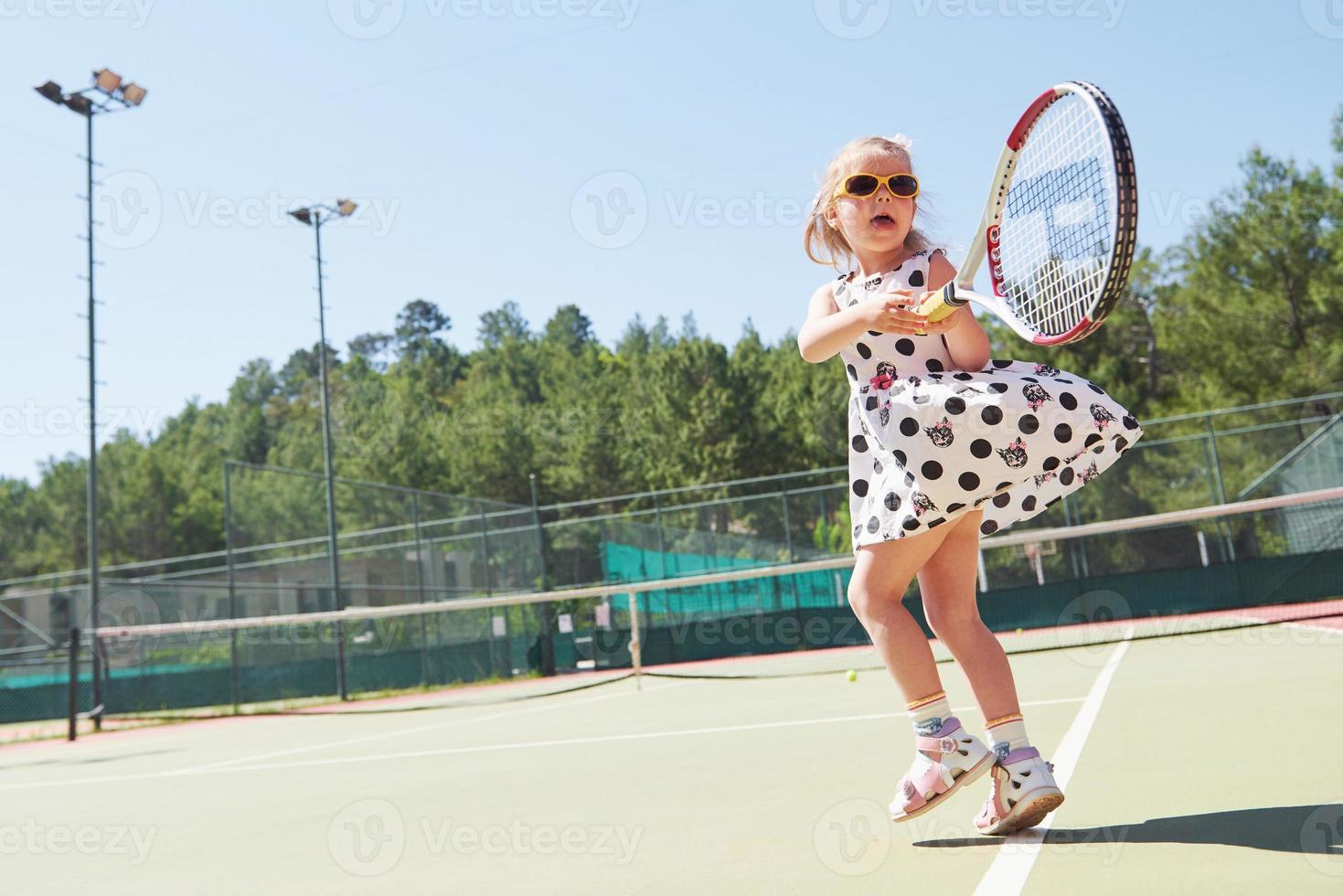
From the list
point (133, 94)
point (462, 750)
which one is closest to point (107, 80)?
point (133, 94)

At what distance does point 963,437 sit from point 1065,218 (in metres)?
0.54

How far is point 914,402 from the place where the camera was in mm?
2389

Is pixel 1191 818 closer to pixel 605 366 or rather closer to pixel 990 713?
pixel 990 713

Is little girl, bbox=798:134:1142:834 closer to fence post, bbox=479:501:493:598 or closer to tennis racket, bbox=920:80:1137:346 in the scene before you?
tennis racket, bbox=920:80:1137:346

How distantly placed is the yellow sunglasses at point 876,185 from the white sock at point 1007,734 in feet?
3.78

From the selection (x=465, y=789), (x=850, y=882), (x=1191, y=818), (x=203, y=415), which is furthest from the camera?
(x=203, y=415)

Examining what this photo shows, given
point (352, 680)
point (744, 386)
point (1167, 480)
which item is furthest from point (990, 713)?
point (744, 386)

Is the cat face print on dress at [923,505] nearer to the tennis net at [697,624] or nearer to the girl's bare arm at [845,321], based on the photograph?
the girl's bare arm at [845,321]

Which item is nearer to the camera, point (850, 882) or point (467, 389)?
point (850, 882)

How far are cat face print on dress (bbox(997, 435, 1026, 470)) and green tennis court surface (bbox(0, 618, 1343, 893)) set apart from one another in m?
0.71

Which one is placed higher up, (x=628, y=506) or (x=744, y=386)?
(x=744, y=386)

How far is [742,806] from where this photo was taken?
2971 mm

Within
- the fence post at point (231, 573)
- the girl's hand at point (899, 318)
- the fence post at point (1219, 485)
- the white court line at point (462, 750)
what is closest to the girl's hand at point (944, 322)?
the girl's hand at point (899, 318)

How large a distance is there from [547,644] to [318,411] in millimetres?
58645
